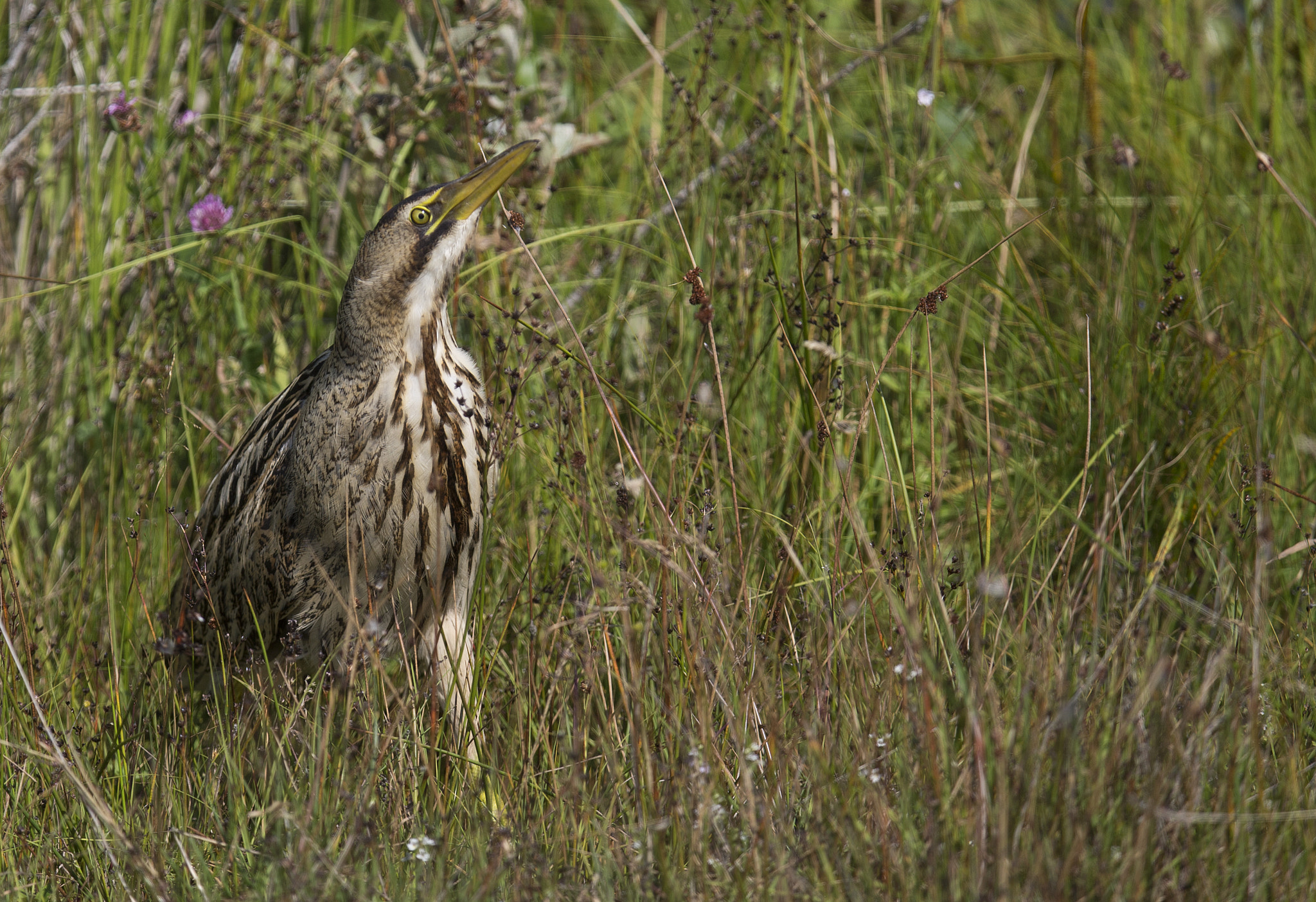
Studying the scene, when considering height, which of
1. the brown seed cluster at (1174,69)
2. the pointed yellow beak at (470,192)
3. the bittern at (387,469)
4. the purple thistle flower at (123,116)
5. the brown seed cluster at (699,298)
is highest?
the purple thistle flower at (123,116)

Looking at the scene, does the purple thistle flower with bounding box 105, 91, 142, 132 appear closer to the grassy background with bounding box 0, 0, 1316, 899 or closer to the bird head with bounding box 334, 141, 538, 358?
the grassy background with bounding box 0, 0, 1316, 899

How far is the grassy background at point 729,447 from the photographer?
2.01 m

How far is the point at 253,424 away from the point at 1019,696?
2.02m

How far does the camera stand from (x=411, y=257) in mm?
2797

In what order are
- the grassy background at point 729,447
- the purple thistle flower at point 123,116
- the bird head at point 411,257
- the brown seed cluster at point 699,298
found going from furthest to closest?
the purple thistle flower at point 123,116 < the bird head at point 411,257 < the brown seed cluster at point 699,298 < the grassy background at point 729,447

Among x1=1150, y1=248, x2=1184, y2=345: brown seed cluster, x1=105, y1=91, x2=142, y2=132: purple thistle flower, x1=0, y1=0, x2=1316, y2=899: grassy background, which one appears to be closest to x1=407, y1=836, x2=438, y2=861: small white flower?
x1=0, y1=0, x2=1316, y2=899: grassy background

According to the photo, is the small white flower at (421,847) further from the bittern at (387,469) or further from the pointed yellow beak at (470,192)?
the pointed yellow beak at (470,192)

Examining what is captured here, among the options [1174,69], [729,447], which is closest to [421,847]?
[729,447]

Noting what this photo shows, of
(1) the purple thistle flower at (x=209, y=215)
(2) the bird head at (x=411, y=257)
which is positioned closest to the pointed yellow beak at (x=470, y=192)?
(2) the bird head at (x=411, y=257)

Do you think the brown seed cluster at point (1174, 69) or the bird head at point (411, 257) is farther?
the brown seed cluster at point (1174, 69)

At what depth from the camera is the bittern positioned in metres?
2.81

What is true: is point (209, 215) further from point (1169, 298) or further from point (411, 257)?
point (1169, 298)

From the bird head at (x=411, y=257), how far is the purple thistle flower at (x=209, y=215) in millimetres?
990

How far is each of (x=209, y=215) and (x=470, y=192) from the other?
1154 mm
